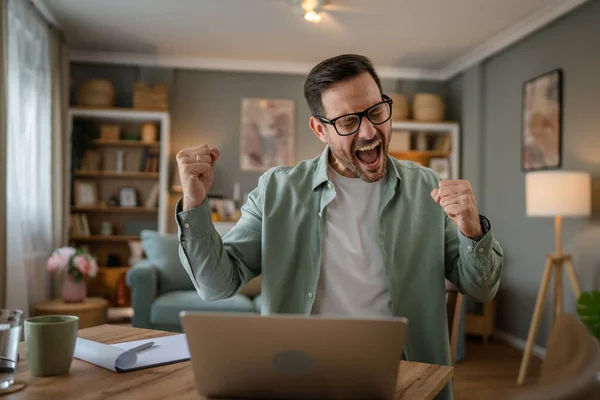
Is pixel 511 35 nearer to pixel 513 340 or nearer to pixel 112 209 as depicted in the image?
pixel 513 340

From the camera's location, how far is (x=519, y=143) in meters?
4.84

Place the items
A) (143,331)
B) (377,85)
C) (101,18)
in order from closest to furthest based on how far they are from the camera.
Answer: (143,331), (377,85), (101,18)

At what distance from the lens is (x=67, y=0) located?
4293 mm

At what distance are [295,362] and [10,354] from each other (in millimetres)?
486

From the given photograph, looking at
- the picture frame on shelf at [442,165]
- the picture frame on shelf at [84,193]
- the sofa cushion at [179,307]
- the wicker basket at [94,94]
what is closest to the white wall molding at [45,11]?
the wicker basket at [94,94]

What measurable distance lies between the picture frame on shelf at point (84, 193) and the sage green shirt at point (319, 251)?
449cm

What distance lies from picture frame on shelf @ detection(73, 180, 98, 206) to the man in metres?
4.49

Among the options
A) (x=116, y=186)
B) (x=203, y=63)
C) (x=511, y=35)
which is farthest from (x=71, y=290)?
(x=511, y=35)

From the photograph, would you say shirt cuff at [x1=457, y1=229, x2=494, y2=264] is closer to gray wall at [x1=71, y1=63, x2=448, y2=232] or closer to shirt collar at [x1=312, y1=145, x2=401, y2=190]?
shirt collar at [x1=312, y1=145, x2=401, y2=190]

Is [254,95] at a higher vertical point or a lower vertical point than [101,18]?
lower

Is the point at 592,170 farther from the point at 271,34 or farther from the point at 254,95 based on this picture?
the point at 254,95

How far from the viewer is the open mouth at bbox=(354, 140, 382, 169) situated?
58.8 inches

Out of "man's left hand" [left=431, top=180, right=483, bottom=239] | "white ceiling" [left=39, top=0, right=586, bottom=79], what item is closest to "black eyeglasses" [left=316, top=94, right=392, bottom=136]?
"man's left hand" [left=431, top=180, right=483, bottom=239]

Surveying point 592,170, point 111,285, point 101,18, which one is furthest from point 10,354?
point 111,285
